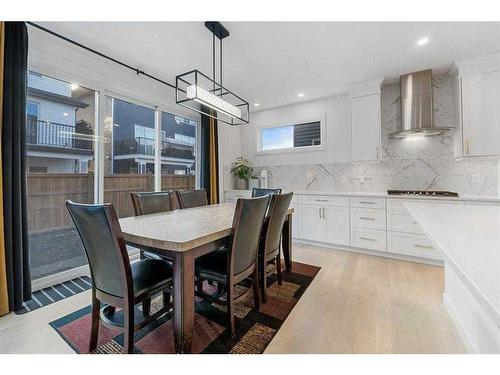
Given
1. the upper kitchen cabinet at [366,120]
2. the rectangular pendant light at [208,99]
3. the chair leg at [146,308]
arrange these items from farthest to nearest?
the upper kitchen cabinet at [366,120]
the rectangular pendant light at [208,99]
the chair leg at [146,308]

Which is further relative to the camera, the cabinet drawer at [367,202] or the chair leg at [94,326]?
the cabinet drawer at [367,202]

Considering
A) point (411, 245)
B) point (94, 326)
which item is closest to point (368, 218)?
point (411, 245)

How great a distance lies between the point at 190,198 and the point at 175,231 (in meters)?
1.33

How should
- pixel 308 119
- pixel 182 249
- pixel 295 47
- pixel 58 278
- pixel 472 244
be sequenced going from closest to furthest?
pixel 472 244 < pixel 182 249 < pixel 58 278 < pixel 295 47 < pixel 308 119

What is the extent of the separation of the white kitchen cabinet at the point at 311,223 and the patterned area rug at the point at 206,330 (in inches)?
64.8

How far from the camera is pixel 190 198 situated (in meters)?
2.76

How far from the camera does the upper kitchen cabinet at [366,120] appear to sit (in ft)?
11.0

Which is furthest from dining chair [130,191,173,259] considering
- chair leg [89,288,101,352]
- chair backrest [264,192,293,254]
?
chair backrest [264,192,293,254]

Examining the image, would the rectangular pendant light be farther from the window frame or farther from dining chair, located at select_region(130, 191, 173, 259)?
the window frame

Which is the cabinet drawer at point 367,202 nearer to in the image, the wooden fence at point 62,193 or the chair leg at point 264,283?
the chair leg at point 264,283

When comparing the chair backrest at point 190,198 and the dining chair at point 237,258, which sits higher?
the chair backrest at point 190,198

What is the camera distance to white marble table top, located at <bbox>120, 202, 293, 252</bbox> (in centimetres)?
125

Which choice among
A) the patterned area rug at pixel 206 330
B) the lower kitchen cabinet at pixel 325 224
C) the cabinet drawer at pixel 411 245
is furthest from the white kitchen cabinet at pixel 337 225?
the patterned area rug at pixel 206 330

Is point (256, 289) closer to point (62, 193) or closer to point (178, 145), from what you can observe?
point (62, 193)
